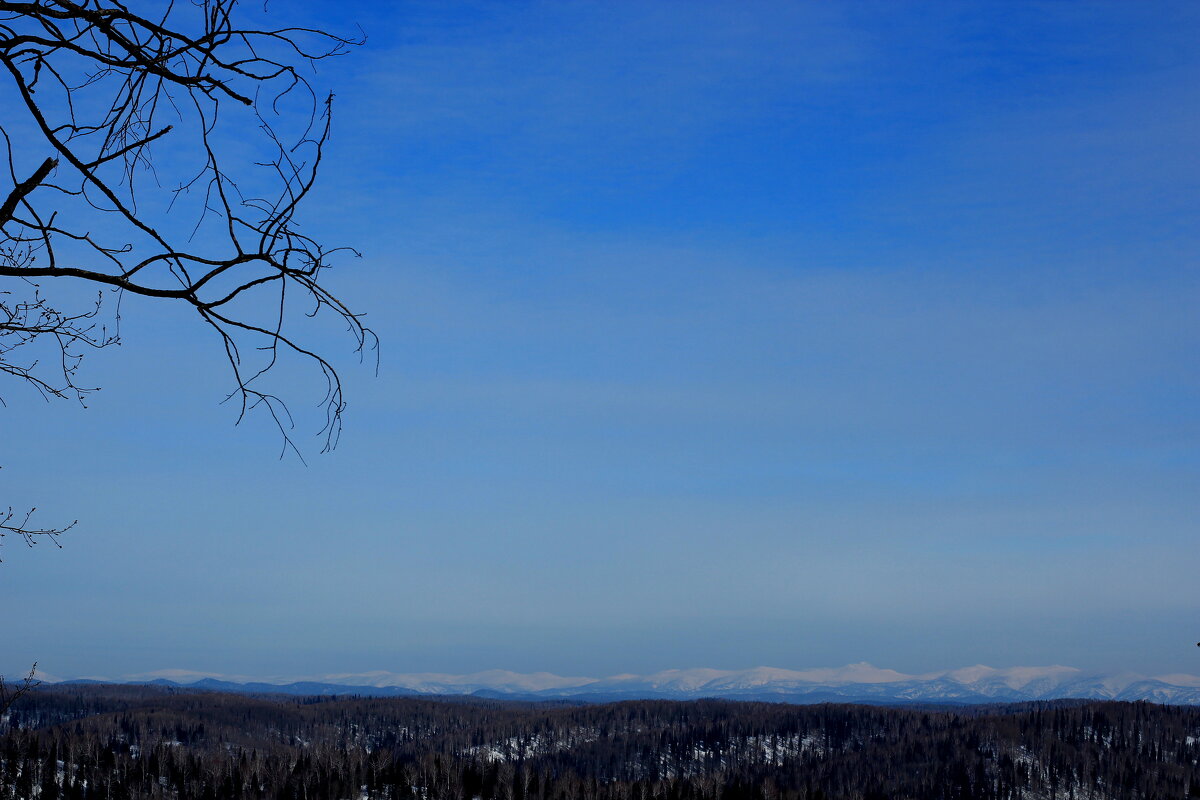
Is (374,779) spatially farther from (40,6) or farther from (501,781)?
(40,6)

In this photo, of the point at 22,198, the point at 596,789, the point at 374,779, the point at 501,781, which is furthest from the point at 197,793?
the point at 22,198

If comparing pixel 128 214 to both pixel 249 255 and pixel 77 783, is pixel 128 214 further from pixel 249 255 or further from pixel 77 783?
pixel 77 783

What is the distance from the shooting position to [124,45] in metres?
8.14

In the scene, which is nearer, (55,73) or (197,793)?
(55,73)

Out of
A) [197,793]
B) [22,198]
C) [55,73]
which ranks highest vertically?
[55,73]

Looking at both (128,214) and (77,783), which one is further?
(77,783)

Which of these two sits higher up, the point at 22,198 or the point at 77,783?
the point at 22,198

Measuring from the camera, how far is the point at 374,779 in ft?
592

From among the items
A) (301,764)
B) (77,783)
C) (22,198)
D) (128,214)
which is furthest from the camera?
(301,764)

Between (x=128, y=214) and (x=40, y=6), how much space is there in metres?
1.62

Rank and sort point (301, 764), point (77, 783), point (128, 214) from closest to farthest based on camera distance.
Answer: point (128, 214) < point (77, 783) < point (301, 764)

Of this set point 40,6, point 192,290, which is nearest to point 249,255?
point 192,290

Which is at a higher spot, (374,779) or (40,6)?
(40,6)

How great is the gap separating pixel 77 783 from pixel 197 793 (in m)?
16.4
